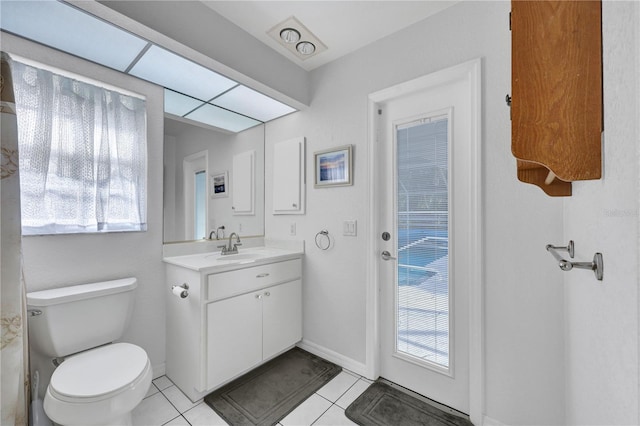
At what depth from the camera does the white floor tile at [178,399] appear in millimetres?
1582

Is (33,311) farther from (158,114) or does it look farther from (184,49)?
(184,49)

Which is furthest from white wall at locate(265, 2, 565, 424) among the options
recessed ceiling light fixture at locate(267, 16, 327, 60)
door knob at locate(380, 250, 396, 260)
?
recessed ceiling light fixture at locate(267, 16, 327, 60)

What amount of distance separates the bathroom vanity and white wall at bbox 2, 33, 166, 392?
103 millimetres

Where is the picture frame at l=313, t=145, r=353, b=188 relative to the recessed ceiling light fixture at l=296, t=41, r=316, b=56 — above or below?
below

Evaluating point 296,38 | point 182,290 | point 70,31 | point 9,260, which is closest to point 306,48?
point 296,38

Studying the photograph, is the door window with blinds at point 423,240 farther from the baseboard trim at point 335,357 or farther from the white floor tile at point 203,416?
the white floor tile at point 203,416

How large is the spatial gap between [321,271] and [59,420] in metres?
1.59

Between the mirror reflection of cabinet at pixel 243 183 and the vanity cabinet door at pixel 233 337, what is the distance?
2.93 ft

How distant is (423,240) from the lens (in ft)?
5.59

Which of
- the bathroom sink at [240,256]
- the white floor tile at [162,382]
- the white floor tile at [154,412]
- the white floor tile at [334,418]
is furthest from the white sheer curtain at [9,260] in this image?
the white floor tile at [334,418]

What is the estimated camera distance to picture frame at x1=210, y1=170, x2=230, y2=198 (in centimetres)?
221

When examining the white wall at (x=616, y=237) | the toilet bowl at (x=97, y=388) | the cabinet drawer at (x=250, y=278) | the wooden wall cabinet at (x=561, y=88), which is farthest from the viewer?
the cabinet drawer at (x=250, y=278)

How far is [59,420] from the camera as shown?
1061 mm

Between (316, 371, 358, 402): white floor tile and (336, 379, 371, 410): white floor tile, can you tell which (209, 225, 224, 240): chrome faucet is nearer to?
(316, 371, 358, 402): white floor tile
